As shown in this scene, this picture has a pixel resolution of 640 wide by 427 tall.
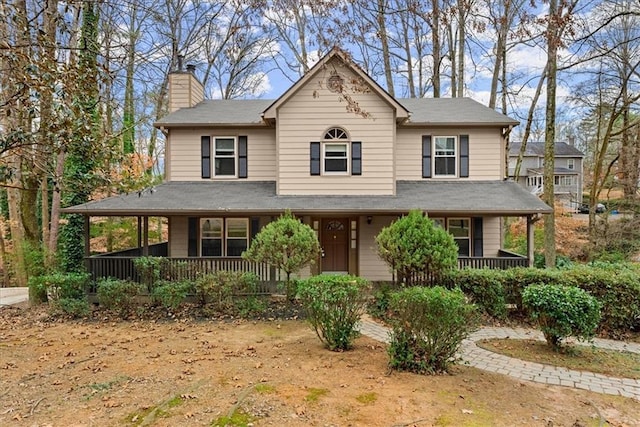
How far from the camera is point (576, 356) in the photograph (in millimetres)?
6023

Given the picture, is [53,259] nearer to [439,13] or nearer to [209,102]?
[209,102]

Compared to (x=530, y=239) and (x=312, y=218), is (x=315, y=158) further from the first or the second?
(x=530, y=239)

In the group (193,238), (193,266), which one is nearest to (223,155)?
(193,238)

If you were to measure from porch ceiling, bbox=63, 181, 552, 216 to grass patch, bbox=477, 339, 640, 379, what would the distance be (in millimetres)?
4203

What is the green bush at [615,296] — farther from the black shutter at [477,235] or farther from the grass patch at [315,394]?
the grass patch at [315,394]

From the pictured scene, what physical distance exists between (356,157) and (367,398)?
26.5 feet

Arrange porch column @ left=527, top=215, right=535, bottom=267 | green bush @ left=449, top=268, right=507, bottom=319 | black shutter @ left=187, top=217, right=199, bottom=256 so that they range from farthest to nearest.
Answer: black shutter @ left=187, top=217, right=199, bottom=256, porch column @ left=527, top=215, right=535, bottom=267, green bush @ left=449, top=268, right=507, bottom=319

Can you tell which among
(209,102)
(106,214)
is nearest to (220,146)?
(209,102)

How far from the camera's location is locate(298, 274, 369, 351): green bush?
587 cm

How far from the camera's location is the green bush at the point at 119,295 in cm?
866

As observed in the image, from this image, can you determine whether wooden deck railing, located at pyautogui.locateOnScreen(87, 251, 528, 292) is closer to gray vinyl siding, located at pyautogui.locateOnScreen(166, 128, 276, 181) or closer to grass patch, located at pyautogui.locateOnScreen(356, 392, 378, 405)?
gray vinyl siding, located at pyautogui.locateOnScreen(166, 128, 276, 181)

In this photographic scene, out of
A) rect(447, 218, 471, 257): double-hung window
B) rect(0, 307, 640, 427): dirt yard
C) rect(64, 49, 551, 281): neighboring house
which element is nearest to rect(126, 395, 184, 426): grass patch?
rect(0, 307, 640, 427): dirt yard

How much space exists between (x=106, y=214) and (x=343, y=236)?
675 centimetres

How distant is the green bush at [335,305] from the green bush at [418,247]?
2209 millimetres
